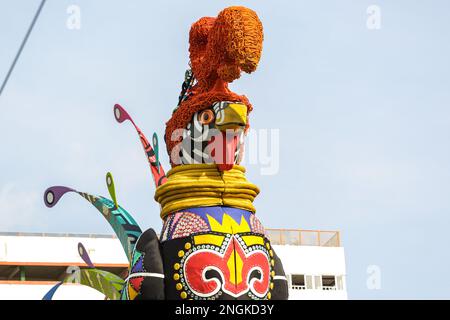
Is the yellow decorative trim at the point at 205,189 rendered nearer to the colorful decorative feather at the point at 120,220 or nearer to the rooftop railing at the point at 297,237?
the colorful decorative feather at the point at 120,220

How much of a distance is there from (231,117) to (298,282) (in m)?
13.4

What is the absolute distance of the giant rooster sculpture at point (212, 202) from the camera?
28.6 ft

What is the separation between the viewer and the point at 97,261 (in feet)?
67.5

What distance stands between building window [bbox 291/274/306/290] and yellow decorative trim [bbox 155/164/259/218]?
1280cm

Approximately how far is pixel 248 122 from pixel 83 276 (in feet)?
7.61

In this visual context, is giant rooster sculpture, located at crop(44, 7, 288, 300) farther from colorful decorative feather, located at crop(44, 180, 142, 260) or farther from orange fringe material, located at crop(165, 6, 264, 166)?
colorful decorative feather, located at crop(44, 180, 142, 260)

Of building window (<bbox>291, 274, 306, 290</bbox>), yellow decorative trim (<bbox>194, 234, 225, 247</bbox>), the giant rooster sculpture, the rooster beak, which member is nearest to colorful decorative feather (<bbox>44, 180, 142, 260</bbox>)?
the giant rooster sculpture

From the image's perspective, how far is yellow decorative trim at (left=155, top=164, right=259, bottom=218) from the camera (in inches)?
355
